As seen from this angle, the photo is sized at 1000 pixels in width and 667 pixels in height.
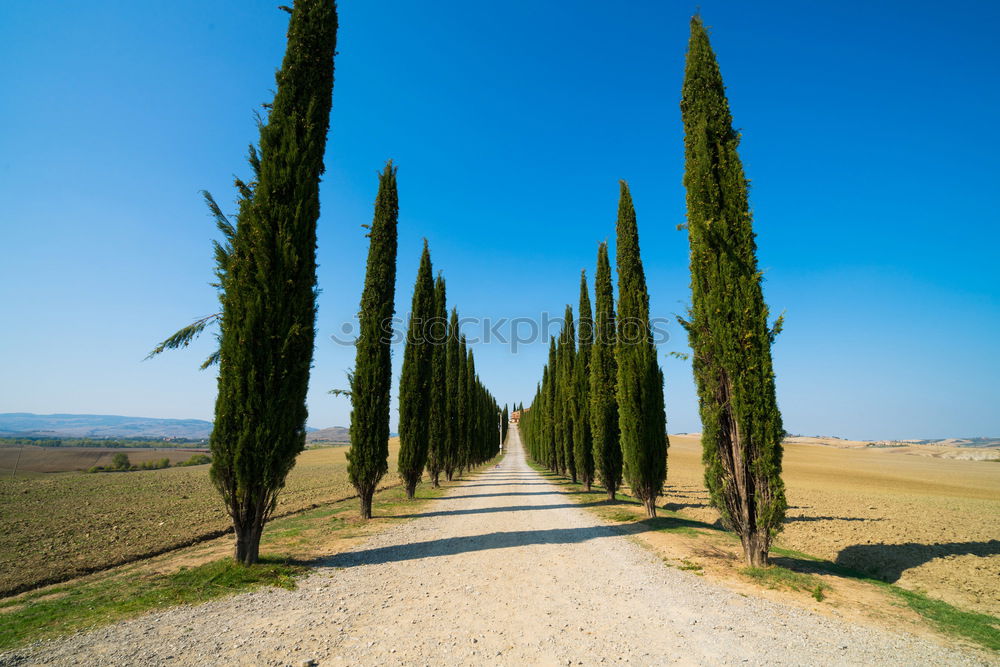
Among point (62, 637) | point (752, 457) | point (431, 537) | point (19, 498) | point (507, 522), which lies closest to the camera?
point (62, 637)

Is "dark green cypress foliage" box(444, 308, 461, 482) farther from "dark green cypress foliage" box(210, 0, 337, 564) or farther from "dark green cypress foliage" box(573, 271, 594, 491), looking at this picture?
"dark green cypress foliage" box(210, 0, 337, 564)

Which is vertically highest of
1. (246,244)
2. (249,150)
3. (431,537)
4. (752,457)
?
(249,150)

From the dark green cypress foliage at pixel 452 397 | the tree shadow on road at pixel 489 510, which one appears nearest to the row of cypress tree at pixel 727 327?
the tree shadow on road at pixel 489 510

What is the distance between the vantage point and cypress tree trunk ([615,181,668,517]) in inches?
482

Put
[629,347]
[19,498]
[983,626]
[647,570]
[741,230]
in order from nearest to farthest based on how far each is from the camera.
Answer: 1. [983,626]
2. [647,570]
3. [741,230]
4. [629,347]
5. [19,498]

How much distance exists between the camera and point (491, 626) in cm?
461

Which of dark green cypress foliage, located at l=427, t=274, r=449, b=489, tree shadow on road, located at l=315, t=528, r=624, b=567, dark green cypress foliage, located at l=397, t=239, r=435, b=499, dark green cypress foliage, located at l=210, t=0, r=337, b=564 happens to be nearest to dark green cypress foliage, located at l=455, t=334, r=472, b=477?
dark green cypress foliage, located at l=427, t=274, r=449, b=489

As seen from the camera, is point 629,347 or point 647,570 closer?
point 647,570

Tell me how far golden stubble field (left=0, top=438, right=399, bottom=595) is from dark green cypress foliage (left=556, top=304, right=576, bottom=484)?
12.8 m

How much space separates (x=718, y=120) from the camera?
862 cm

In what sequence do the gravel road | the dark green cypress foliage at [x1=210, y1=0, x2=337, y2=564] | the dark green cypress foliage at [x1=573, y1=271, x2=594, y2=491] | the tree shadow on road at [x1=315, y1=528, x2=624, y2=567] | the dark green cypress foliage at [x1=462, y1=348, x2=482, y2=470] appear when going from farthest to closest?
1. the dark green cypress foliage at [x1=462, y1=348, x2=482, y2=470]
2. the dark green cypress foliage at [x1=573, y1=271, x2=594, y2=491]
3. the tree shadow on road at [x1=315, y1=528, x2=624, y2=567]
4. the dark green cypress foliage at [x1=210, y1=0, x2=337, y2=564]
5. the gravel road

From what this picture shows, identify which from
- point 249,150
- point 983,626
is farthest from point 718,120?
point 249,150

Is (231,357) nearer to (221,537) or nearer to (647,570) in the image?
(221,537)

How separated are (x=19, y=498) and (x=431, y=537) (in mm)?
21132
